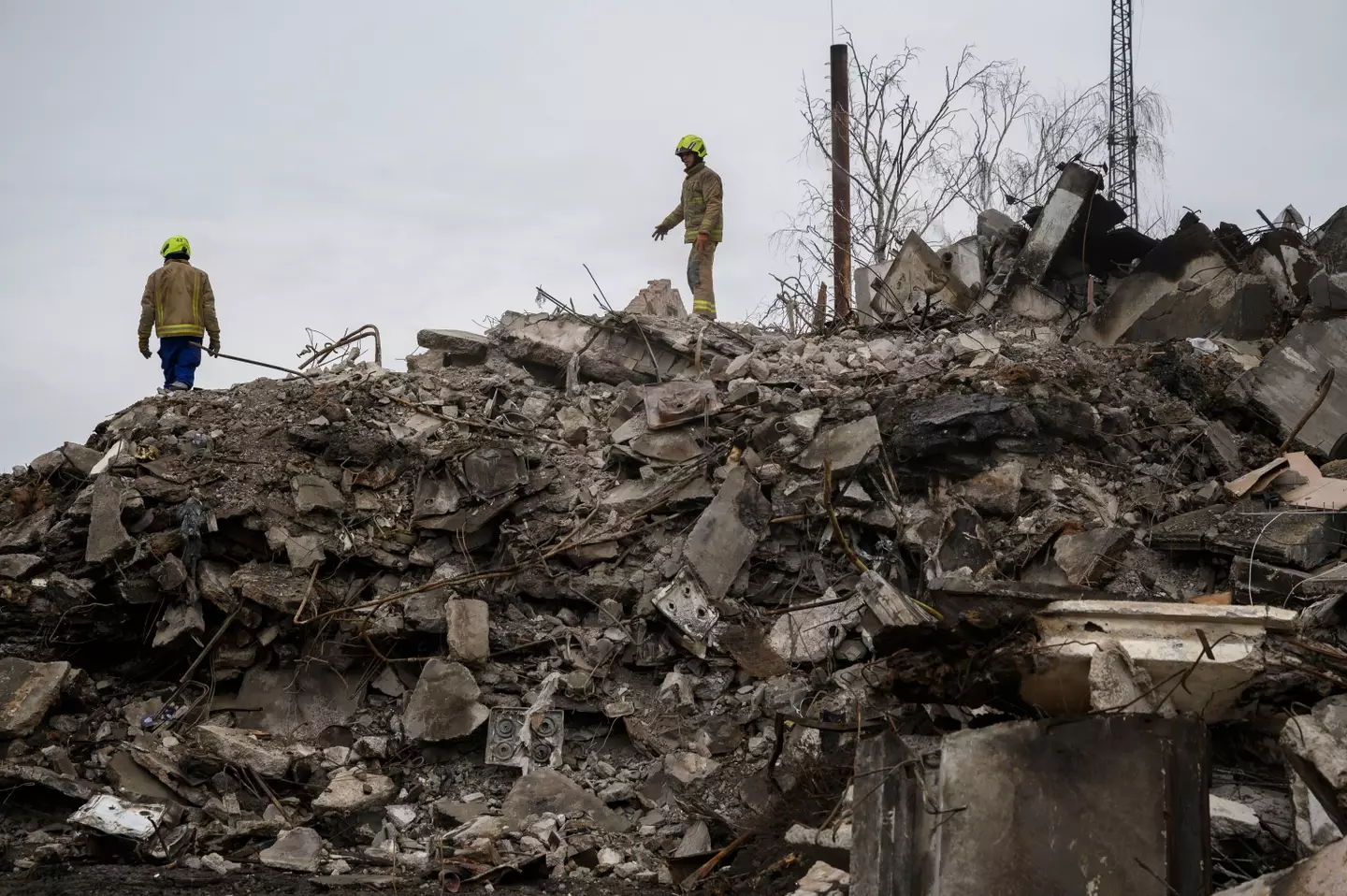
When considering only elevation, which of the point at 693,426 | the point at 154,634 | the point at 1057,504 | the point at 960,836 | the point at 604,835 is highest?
the point at 693,426

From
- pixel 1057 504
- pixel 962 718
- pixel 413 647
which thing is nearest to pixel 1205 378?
pixel 1057 504

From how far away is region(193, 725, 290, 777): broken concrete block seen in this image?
5.63 metres

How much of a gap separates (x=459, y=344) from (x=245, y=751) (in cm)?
381

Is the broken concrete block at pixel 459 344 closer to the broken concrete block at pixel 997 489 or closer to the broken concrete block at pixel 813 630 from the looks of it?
the broken concrete block at pixel 813 630

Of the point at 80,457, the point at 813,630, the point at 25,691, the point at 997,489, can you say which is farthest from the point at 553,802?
the point at 80,457

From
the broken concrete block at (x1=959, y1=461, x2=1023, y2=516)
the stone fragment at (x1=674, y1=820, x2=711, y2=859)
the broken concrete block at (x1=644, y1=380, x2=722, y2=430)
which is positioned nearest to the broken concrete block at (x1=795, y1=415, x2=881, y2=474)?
the broken concrete block at (x1=959, y1=461, x2=1023, y2=516)

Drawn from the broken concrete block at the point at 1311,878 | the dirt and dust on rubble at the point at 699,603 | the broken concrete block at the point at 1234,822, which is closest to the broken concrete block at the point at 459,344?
the dirt and dust on rubble at the point at 699,603

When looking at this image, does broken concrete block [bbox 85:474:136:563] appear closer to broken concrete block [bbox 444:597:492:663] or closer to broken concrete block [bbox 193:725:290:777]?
broken concrete block [bbox 193:725:290:777]

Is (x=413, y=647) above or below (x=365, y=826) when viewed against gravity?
above

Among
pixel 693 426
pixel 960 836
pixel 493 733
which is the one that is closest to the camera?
pixel 960 836

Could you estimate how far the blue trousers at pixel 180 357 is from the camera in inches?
333

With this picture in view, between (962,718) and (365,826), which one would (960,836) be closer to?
(962,718)

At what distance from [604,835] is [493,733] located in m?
0.93

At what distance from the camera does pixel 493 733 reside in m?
5.79
